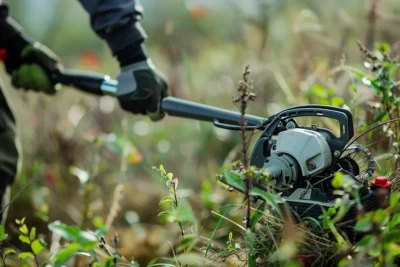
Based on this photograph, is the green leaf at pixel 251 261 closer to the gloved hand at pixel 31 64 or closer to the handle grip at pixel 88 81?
the handle grip at pixel 88 81

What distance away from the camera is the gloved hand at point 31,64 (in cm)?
344

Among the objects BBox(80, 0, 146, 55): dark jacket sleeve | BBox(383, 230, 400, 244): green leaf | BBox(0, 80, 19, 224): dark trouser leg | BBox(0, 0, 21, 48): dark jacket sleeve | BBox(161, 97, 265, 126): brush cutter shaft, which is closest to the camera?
BBox(383, 230, 400, 244): green leaf

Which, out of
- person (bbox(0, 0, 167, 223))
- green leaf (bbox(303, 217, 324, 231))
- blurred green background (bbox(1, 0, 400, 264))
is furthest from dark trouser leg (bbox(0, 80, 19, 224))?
green leaf (bbox(303, 217, 324, 231))

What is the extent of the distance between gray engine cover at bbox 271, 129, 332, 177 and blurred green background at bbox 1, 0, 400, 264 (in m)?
1.27

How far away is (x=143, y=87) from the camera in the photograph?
2.91 metres

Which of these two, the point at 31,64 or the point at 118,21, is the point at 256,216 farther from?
the point at 31,64

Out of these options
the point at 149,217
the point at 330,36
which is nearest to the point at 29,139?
the point at 149,217

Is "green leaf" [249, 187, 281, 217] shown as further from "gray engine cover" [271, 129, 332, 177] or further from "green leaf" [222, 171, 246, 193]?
"gray engine cover" [271, 129, 332, 177]

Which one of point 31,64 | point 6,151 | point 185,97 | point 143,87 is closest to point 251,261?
point 143,87

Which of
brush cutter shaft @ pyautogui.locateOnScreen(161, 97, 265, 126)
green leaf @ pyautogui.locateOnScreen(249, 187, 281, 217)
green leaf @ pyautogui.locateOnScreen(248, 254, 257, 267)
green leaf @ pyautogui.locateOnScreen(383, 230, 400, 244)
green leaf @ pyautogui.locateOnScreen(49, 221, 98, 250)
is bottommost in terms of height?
green leaf @ pyautogui.locateOnScreen(49, 221, 98, 250)

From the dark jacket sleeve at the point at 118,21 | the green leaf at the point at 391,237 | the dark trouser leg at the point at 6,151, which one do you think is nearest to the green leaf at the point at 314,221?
the green leaf at the point at 391,237

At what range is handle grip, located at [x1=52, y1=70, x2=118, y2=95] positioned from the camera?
123 inches

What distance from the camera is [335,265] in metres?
1.81

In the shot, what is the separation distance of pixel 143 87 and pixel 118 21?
287mm
